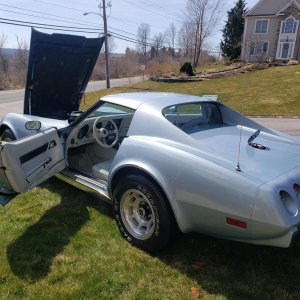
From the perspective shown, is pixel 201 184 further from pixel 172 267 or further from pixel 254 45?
pixel 254 45

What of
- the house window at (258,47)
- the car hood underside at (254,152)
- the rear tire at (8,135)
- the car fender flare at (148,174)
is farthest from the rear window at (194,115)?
the house window at (258,47)

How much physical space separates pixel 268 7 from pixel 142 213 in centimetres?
4594

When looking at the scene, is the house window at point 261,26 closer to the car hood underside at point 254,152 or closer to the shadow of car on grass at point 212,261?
the car hood underside at point 254,152

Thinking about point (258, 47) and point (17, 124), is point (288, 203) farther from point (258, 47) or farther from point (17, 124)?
point (258, 47)

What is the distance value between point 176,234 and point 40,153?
176cm

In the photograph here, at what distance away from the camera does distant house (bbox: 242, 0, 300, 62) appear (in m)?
40.6

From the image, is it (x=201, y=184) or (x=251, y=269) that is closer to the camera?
(x=201, y=184)

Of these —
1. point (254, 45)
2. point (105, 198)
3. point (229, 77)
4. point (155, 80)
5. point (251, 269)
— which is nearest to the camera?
point (251, 269)

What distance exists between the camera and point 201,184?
268 centimetres

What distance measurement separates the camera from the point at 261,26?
4250cm

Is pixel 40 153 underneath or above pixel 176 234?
above

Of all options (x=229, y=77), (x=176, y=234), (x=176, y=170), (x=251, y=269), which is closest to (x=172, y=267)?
(x=176, y=234)

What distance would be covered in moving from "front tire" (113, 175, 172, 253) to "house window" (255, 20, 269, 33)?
44.4 m

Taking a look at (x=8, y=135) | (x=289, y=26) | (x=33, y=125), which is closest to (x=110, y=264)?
(x=33, y=125)
